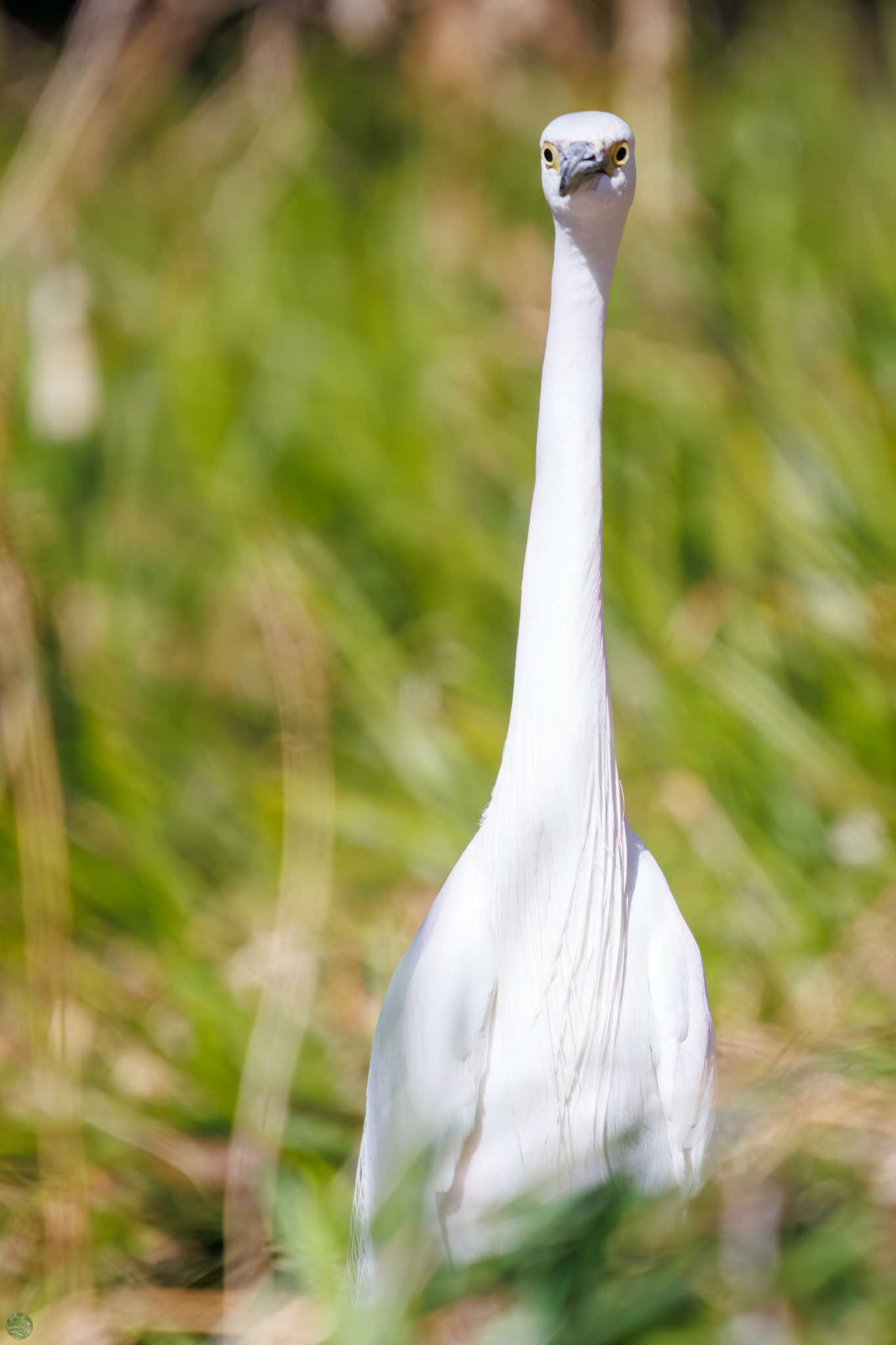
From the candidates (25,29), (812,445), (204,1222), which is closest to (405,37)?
(25,29)

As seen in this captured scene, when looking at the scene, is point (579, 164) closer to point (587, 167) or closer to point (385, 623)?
point (587, 167)

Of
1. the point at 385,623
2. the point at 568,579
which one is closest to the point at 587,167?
the point at 568,579

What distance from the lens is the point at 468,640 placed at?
2.07 meters

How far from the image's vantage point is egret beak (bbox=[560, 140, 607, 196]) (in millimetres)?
798

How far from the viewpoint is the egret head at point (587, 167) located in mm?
801

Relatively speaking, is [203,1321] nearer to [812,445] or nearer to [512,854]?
[512,854]

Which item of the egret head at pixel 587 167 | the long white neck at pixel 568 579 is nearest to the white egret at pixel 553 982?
the long white neck at pixel 568 579

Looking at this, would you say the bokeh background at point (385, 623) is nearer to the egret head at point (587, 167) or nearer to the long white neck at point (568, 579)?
the long white neck at point (568, 579)

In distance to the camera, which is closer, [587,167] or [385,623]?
[587,167]

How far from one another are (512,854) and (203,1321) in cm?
38

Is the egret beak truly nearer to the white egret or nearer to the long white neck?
the long white neck

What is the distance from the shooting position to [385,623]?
85.9 inches

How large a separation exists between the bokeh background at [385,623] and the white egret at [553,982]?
0.27ft

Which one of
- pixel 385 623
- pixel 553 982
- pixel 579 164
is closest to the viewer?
pixel 579 164
